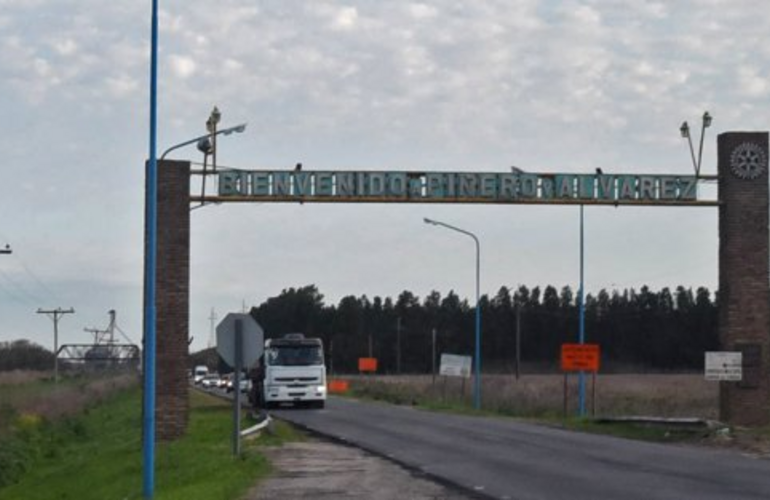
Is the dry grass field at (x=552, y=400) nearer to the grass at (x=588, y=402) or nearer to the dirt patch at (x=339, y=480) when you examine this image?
the grass at (x=588, y=402)

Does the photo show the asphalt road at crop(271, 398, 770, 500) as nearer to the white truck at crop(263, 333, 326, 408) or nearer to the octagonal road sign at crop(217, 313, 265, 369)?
the octagonal road sign at crop(217, 313, 265, 369)

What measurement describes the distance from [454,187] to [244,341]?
13.3 meters

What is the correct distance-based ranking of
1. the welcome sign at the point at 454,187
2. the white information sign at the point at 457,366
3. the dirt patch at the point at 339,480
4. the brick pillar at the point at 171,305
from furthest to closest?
the white information sign at the point at 457,366, the welcome sign at the point at 454,187, the brick pillar at the point at 171,305, the dirt patch at the point at 339,480

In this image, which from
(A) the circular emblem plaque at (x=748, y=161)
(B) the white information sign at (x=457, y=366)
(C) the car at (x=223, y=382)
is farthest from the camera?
(C) the car at (x=223, y=382)

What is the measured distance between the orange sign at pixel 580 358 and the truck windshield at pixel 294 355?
458 inches

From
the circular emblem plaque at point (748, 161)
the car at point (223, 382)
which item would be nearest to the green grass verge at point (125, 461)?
the circular emblem plaque at point (748, 161)

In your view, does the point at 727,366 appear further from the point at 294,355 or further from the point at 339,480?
the point at 294,355

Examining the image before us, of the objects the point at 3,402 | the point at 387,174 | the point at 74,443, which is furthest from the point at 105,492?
the point at 3,402

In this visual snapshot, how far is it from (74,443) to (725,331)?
2642cm

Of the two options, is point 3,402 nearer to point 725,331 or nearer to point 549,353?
point 725,331

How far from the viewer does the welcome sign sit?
118 feet

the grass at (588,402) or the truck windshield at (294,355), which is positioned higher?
the truck windshield at (294,355)

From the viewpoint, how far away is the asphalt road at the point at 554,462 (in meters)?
20.5

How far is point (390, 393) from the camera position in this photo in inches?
3002
